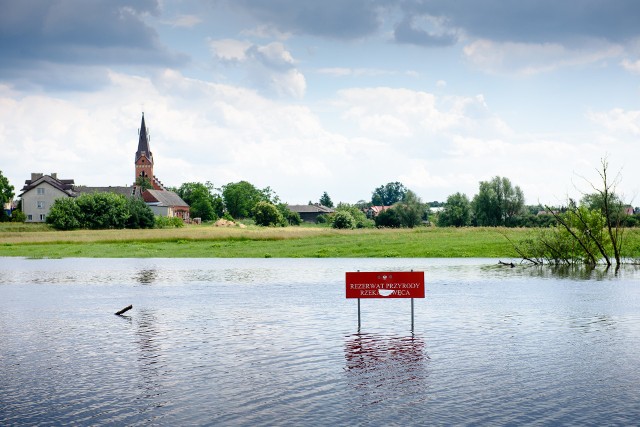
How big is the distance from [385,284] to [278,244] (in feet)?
212

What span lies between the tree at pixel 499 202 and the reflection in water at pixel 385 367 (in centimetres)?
13974

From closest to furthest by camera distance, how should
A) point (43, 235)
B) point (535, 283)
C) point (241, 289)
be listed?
1. point (241, 289)
2. point (535, 283)
3. point (43, 235)

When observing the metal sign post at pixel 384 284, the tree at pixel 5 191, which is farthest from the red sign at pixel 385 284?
the tree at pixel 5 191

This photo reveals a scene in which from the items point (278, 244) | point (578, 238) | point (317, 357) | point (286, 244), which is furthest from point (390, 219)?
point (317, 357)

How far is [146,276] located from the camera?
174 ft

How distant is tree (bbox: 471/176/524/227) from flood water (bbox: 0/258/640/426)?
394 ft

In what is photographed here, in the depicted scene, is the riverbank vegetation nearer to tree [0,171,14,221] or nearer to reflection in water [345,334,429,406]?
reflection in water [345,334,429,406]

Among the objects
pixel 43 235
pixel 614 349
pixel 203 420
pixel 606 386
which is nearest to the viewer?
pixel 203 420

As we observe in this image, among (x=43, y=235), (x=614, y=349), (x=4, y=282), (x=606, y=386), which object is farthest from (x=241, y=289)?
(x=43, y=235)

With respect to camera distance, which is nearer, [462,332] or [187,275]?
[462,332]

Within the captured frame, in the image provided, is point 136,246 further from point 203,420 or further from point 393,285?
point 203,420

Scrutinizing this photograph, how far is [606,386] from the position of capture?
57.8 feet

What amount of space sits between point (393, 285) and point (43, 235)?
94.7 meters

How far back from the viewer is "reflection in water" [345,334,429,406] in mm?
16938
